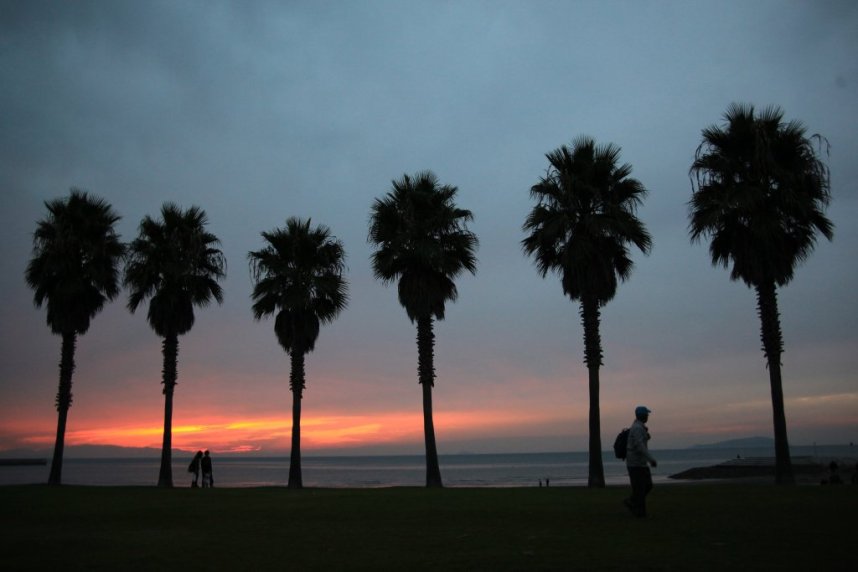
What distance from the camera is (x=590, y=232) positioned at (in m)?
29.6

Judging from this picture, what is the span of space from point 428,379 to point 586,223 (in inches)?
390

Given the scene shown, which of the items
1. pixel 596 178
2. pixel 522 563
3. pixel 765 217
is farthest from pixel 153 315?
pixel 522 563

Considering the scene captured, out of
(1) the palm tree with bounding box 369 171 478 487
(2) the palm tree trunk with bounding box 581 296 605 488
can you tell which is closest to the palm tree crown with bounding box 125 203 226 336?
(1) the palm tree with bounding box 369 171 478 487

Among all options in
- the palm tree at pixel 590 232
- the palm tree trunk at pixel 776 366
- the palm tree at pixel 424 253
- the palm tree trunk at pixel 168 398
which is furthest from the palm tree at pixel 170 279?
the palm tree trunk at pixel 776 366

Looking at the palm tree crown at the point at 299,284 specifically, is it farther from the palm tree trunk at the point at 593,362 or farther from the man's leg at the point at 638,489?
the man's leg at the point at 638,489

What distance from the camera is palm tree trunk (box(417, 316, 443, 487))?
32069 mm

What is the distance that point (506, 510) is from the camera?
17078mm

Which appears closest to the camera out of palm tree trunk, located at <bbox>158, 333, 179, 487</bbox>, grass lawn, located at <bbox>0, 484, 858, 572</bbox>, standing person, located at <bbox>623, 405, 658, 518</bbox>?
grass lawn, located at <bbox>0, 484, 858, 572</bbox>

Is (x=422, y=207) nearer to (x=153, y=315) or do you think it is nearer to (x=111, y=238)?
(x=153, y=315)

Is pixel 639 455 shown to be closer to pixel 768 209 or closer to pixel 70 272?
pixel 768 209

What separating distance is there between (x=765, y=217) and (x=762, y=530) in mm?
18460

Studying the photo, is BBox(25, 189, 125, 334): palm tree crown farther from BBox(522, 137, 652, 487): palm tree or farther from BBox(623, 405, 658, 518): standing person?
BBox(623, 405, 658, 518): standing person

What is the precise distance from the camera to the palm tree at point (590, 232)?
29.4 meters

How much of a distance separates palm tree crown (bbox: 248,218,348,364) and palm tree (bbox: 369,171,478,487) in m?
3.60
